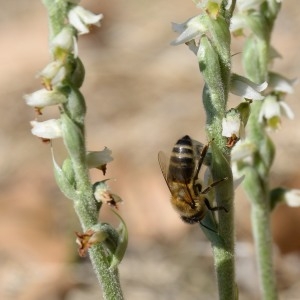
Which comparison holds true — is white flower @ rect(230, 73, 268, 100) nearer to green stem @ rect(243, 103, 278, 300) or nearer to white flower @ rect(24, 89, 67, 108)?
white flower @ rect(24, 89, 67, 108)

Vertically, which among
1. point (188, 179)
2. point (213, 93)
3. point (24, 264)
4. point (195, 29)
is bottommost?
point (24, 264)

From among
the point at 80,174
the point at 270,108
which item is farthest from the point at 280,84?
the point at 80,174

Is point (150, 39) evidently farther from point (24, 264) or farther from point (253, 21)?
→ point (253, 21)

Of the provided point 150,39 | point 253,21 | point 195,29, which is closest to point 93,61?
point 150,39

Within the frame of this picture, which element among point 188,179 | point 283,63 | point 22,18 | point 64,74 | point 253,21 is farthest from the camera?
point 22,18

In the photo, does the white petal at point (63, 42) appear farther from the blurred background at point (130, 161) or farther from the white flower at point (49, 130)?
the blurred background at point (130, 161)

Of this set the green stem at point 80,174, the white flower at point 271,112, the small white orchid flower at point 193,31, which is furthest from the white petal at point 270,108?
the green stem at point 80,174
